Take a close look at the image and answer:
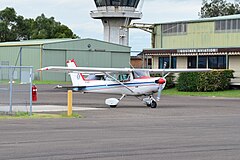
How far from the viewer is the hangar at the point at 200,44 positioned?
168 feet

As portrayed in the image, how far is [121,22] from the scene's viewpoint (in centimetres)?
8519

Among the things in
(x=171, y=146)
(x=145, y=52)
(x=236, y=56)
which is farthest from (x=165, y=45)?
(x=171, y=146)

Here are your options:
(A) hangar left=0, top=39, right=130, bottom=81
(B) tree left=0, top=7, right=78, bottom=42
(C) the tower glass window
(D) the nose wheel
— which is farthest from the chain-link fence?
(B) tree left=0, top=7, right=78, bottom=42

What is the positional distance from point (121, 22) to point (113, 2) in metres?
3.08

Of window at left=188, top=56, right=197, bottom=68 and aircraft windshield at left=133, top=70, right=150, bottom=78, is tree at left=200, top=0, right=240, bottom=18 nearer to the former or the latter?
Result: window at left=188, top=56, right=197, bottom=68

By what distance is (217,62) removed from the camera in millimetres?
52906

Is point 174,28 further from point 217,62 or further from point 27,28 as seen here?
point 27,28

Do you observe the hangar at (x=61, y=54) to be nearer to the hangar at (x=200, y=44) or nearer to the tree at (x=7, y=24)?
the hangar at (x=200, y=44)

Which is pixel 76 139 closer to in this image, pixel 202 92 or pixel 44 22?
pixel 202 92

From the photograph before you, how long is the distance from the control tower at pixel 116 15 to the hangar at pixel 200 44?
23.2 m

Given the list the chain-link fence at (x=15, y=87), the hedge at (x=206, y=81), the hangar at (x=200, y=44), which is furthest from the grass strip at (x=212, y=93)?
the chain-link fence at (x=15, y=87)

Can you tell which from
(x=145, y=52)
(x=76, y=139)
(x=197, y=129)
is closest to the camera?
(x=76, y=139)

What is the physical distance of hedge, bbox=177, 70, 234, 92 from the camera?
1877 inches

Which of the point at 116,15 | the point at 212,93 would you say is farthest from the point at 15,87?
the point at 116,15
